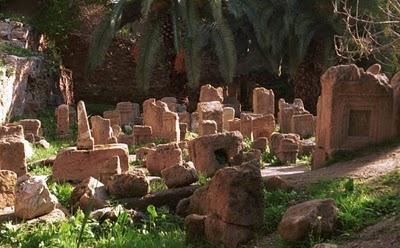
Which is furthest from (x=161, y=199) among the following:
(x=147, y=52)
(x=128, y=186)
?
(x=147, y=52)

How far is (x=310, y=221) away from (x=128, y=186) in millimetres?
2590

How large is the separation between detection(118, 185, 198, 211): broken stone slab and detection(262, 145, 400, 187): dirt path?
4.22 ft

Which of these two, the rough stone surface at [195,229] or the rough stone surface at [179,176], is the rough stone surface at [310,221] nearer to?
the rough stone surface at [195,229]

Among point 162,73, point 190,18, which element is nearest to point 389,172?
point 190,18

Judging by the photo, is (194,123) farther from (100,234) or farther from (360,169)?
(100,234)

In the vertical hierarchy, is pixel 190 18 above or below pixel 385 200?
above

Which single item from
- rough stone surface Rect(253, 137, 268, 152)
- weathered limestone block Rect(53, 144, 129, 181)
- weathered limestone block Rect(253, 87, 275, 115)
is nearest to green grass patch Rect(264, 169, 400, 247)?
weathered limestone block Rect(53, 144, 129, 181)

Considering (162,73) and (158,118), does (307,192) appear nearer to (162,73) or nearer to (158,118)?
(158,118)

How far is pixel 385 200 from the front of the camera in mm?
6941

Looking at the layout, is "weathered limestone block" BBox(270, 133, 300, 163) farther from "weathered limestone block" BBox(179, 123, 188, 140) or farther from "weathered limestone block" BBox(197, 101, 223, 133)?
"weathered limestone block" BBox(179, 123, 188, 140)

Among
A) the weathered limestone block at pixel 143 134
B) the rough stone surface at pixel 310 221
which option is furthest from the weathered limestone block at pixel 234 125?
the rough stone surface at pixel 310 221

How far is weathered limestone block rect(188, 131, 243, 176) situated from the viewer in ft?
30.4

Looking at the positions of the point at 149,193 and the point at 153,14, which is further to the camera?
the point at 153,14

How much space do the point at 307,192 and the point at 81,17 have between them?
55.5 feet
